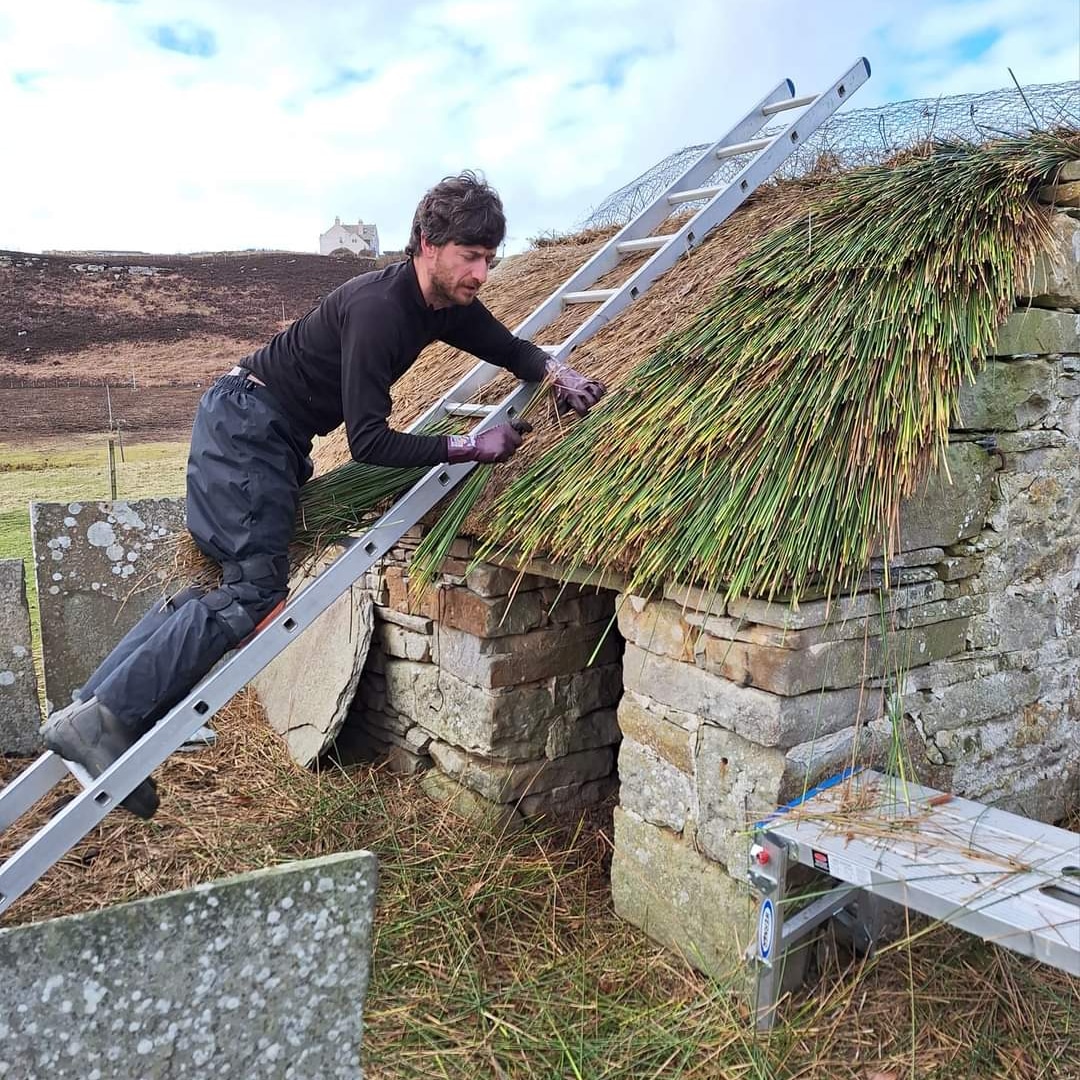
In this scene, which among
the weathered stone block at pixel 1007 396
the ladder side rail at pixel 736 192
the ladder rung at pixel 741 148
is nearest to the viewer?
the weathered stone block at pixel 1007 396

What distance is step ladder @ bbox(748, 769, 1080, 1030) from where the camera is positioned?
2.01 meters

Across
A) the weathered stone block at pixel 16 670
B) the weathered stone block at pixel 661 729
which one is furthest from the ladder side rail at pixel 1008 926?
the weathered stone block at pixel 16 670

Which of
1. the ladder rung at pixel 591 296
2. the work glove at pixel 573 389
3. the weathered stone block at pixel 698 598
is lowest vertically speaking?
the weathered stone block at pixel 698 598

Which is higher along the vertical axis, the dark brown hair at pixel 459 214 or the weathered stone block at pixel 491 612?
the dark brown hair at pixel 459 214

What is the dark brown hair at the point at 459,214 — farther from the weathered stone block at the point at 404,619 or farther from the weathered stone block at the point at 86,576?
the weathered stone block at the point at 86,576

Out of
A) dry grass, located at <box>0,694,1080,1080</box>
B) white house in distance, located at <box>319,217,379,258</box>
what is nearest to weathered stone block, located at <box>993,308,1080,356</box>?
dry grass, located at <box>0,694,1080,1080</box>

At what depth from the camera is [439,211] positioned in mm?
2971

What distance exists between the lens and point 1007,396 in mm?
3021

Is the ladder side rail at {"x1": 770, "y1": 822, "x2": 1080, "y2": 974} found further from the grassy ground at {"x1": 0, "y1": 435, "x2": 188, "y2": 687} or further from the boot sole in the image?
the grassy ground at {"x1": 0, "y1": 435, "x2": 188, "y2": 687}

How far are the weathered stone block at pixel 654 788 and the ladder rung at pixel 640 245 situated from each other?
2338 mm

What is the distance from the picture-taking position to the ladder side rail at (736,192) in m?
3.91

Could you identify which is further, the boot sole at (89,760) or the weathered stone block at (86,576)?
the weathered stone block at (86,576)

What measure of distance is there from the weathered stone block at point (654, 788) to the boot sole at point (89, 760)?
1.61 meters

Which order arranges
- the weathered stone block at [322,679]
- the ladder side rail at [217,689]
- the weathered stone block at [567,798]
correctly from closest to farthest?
the ladder side rail at [217,689] < the weathered stone block at [567,798] < the weathered stone block at [322,679]
